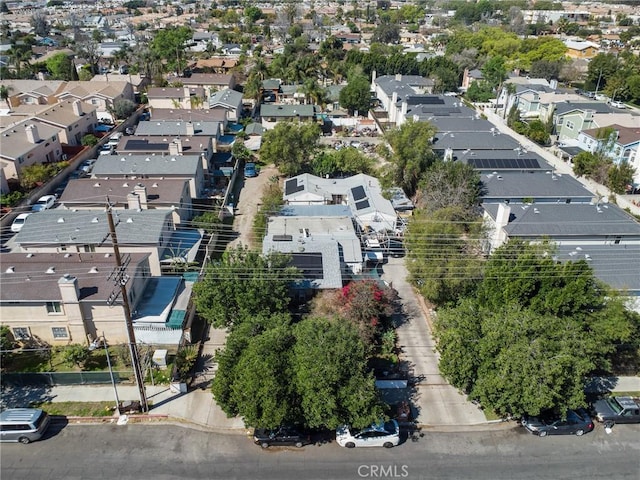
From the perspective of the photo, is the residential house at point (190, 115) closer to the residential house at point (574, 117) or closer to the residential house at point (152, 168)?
the residential house at point (152, 168)

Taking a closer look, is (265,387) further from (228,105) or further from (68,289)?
(228,105)

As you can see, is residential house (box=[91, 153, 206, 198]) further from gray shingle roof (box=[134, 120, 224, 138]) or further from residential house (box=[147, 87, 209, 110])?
residential house (box=[147, 87, 209, 110])

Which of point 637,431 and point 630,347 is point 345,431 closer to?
point 637,431

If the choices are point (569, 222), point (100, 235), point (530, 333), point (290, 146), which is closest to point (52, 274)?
point (100, 235)

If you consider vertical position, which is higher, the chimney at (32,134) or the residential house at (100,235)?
the chimney at (32,134)

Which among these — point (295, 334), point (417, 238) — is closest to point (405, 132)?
point (417, 238)

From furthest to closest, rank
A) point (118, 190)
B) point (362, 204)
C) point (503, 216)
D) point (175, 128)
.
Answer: point (175, 128) → point (362, 204) → point (118, 190) → point (503, 216)

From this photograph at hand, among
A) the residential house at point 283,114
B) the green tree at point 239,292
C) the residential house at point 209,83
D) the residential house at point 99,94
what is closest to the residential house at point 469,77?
the residential house at point 283,114
